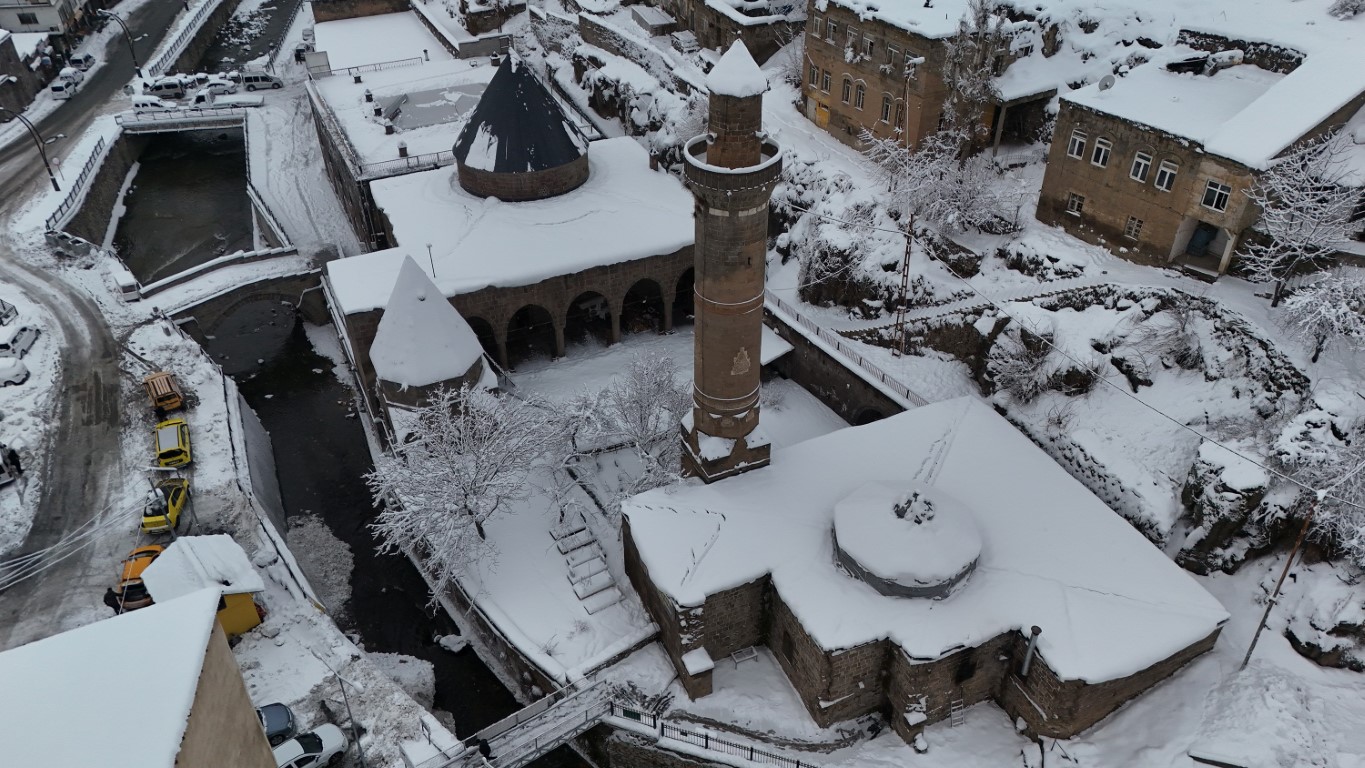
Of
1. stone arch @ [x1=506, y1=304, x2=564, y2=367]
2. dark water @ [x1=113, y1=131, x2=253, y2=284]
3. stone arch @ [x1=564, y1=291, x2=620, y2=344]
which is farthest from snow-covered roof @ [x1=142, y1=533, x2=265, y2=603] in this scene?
dark water @ [x1=113, y1=131, x2=253, y2=284]

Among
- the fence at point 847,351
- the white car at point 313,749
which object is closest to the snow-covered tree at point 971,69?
the fence at point 847,351

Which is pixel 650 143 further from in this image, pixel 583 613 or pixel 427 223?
pixel 583 613

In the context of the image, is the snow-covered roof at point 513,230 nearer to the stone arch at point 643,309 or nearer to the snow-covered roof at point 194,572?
the stone arch at point 643,309

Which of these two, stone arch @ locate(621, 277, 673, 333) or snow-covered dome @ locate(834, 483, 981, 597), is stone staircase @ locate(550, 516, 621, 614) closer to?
snow-covered dome @ locate(834, 483, 981, 597)

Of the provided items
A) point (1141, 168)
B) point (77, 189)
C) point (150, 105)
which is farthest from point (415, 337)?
point (150, 105)

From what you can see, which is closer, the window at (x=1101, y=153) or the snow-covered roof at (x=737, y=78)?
the snow-covered roof at (x=737, y=78)

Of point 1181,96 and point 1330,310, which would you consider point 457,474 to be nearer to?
point 1330,310

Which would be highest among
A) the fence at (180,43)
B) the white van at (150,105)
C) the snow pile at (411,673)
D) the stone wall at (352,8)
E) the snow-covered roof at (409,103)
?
the stone wall at (352,8)

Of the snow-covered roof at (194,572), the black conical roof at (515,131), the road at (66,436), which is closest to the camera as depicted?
the snow-covered roof at (194,572)

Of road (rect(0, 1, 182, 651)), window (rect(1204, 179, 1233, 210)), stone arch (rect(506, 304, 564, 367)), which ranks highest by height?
window (rect(1204, 179, 1233, 210))
